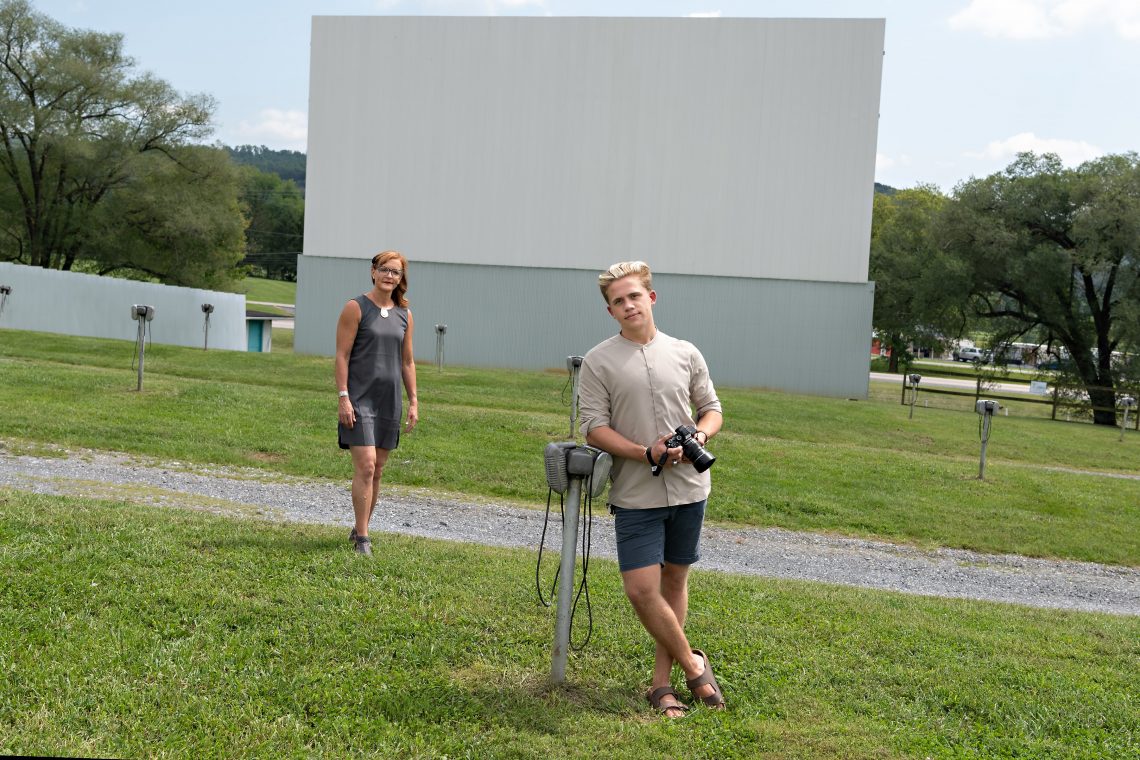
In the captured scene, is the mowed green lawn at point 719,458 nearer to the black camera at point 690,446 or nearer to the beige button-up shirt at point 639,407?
the beige button-up shirt at point 639,407

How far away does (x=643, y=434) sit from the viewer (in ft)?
13.8

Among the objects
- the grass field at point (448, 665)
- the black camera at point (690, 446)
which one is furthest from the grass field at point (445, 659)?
the black camera at point (690, 446)

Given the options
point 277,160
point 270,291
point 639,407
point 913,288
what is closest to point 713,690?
point 639,407

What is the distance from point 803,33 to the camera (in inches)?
1221

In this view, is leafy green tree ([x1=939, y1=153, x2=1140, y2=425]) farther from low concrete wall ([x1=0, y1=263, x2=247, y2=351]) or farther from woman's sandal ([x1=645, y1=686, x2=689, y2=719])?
woman's sandal ([x1=645, y1=686, x2=689, y2=719])

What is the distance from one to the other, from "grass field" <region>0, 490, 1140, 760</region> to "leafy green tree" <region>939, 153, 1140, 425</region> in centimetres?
2964

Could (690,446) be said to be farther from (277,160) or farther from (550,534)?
(277,160)

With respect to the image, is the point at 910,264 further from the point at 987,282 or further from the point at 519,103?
the point at 519,103

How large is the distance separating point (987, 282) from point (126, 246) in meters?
34.0

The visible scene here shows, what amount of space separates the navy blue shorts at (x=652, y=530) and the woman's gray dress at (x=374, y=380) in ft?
8.19

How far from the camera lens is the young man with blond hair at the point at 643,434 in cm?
416

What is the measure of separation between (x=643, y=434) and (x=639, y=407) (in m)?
0.11

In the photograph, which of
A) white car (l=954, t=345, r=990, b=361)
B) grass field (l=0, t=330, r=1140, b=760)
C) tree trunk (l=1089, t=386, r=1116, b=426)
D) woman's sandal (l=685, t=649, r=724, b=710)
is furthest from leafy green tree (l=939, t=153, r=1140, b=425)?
woman's sandal (l=685, t=649, r=724, b=710)

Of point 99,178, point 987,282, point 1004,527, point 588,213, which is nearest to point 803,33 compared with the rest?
point 588,213
